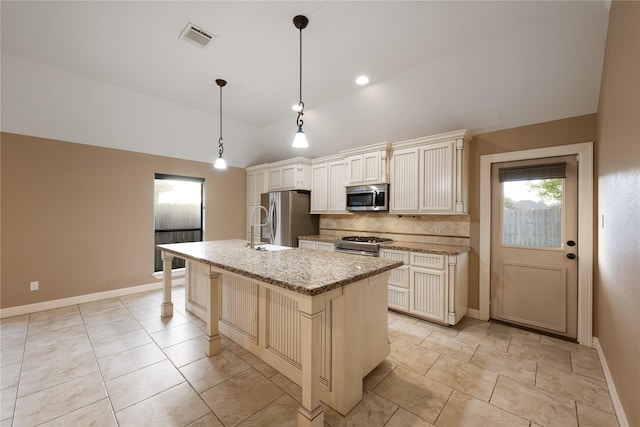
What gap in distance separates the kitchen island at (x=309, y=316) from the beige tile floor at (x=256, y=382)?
0.16 meters

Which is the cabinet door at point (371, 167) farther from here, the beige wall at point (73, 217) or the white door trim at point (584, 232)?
the beige wall at point (73, 217)

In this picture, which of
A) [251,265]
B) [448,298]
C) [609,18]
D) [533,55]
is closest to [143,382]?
[251,265]

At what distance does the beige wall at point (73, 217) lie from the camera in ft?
11.1

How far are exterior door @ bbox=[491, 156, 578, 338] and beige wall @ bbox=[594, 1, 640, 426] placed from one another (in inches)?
17.3

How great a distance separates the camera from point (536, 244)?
305cm

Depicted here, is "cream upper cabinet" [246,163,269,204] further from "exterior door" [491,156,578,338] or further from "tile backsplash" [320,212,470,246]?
"exterior door" [491,156,578,338]

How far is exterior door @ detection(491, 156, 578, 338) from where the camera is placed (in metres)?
2.84

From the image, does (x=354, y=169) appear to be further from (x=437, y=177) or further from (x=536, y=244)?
(x=536, y=244)

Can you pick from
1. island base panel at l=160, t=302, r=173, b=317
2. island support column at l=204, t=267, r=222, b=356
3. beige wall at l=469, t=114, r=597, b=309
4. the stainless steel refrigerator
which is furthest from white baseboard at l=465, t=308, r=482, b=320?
island base panel at l=160, t=302, r=173, b=317

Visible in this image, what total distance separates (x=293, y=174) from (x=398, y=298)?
2864mm

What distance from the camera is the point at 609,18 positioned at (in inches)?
81.2

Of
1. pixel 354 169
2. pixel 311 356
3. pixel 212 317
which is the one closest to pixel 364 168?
pixel 354 169

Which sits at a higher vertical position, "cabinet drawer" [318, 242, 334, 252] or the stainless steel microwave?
the stainless steel microwave

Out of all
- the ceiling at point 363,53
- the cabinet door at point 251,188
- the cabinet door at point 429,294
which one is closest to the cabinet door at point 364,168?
the ceiling at point 363,53
